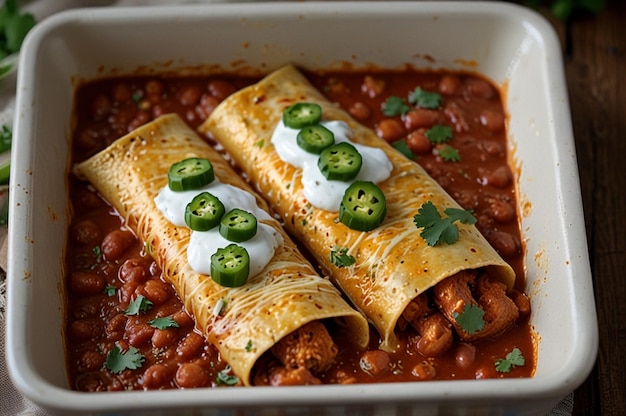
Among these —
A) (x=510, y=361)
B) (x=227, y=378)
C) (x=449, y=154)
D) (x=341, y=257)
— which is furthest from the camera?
(x=449, y=154)

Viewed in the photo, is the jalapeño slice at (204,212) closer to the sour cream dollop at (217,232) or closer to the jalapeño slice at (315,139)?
the sour cream dollop at (217,232)

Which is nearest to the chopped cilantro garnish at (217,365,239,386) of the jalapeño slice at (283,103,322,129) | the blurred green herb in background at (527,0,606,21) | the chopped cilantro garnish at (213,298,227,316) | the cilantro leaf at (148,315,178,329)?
the chopped cilantro garnish at (213,298,227,316)

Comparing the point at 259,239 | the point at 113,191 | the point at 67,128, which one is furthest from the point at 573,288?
the point at 67,128

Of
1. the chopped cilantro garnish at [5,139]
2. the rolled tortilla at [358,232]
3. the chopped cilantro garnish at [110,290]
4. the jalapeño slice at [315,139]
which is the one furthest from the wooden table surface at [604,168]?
the chopped cilantro garnish at [5,139]

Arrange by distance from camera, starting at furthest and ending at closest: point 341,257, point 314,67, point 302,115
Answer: point 314,67 → point 302,115 → point 341,257

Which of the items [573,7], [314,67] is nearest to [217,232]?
[314,67]

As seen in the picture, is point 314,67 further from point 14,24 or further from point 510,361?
point 510,361
